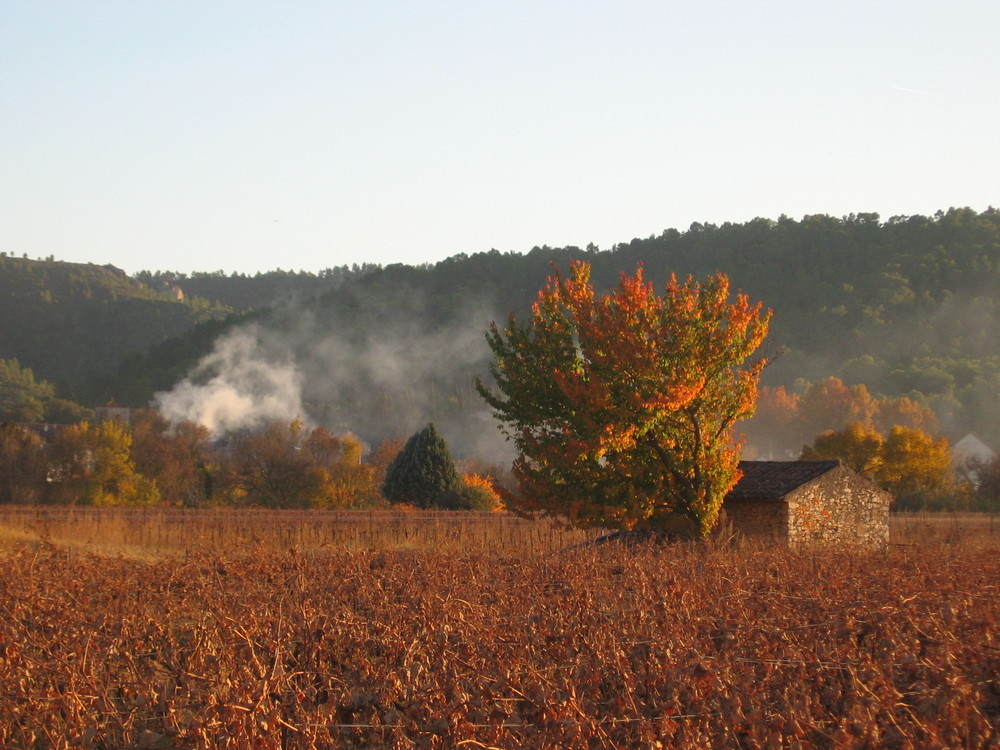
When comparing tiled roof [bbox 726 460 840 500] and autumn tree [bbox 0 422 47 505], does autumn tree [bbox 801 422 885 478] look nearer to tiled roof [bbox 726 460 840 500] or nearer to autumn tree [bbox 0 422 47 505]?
tiled roof [bbox 726 460 840 500]

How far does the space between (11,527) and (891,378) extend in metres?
109

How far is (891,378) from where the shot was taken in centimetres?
12238

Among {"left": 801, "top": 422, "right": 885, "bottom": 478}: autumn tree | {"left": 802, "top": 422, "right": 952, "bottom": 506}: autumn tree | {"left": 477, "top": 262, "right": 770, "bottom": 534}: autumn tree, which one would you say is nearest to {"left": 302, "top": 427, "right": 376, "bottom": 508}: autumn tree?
{"left": 802, "top": 422, "right": 952, "bottom": 506}: autumn tree

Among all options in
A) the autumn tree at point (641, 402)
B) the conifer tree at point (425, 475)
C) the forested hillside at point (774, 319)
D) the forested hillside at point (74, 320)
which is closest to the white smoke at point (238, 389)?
the forested hillside at point (774, 319)

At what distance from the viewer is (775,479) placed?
31469mm

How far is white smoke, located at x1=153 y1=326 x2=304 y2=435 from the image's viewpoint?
327 feet

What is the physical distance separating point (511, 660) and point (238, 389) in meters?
103

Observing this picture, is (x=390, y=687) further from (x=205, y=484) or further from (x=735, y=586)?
(x=205, y=484)

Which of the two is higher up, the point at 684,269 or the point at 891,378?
the point at 684,269

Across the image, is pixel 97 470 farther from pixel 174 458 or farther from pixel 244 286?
pixel 244 286

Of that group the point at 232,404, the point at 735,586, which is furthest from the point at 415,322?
the point at 735,586

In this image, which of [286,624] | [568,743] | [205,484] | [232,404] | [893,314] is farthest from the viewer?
[893,314]

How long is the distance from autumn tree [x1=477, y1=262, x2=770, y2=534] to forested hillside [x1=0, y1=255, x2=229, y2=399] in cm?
10702

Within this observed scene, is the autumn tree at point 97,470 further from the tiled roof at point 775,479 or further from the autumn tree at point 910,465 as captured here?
the autumn tree at point 910,465
